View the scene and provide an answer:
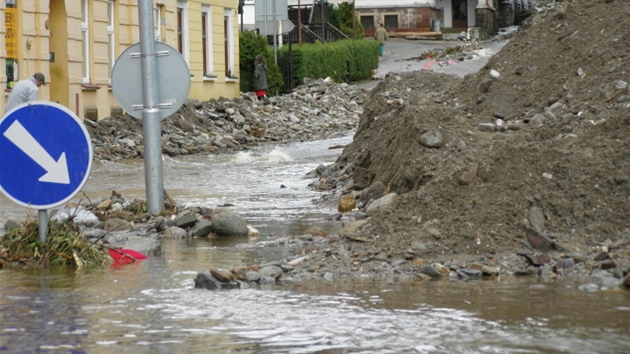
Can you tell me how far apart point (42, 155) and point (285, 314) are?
8.47 feet

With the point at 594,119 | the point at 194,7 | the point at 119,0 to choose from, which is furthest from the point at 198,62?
the point at 594,119

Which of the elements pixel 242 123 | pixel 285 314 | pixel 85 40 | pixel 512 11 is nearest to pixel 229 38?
pixel 242 123

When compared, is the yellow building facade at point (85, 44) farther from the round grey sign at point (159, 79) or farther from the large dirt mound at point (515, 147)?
the round grey sign at point (159, 79)

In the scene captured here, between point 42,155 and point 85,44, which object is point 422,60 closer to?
point 85,44

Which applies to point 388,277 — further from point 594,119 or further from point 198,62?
point 198,62

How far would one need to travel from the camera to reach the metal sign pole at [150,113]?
11961mm

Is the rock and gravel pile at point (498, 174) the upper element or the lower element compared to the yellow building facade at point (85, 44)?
lower

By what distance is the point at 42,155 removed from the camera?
872 cm

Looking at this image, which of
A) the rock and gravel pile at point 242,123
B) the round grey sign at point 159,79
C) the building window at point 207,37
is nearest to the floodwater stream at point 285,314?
the round grey sign at point 159,79

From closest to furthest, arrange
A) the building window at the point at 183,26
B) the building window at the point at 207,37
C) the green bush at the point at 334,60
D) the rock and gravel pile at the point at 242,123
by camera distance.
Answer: the rock and gravel pile at the point at 242,123 < the building window at the point at 183,26 < the building window at the point at 207,37 < the green bush at the point at 334,60

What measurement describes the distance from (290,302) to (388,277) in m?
1.20

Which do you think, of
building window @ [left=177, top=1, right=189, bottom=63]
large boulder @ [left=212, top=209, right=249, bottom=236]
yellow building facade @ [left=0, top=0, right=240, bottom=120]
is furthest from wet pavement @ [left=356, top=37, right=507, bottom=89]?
large boulder @ [left=212, top=209, right=249, bottom=236]

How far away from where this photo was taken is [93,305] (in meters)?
7.54

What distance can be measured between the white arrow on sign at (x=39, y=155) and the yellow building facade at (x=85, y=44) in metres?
12.4
